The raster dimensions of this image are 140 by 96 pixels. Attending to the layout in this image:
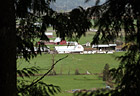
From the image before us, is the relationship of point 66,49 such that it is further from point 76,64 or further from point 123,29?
point 123,29

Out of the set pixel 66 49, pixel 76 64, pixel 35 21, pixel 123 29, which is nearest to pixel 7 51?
pixel 35 21

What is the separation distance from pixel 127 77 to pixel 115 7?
30.2 inches

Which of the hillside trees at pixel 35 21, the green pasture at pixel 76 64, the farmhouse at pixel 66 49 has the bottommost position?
the green pasture at pixel 76 64

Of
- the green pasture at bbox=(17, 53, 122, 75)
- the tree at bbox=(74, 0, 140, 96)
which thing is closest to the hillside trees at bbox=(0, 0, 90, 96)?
the tree at bbox=(74, 0, 140, 96)

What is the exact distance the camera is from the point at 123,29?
205cm

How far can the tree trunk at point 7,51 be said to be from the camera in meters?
0.96

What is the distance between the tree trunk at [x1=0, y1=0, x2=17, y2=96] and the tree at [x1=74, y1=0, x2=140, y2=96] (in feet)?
3.55

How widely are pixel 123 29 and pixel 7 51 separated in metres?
1.48

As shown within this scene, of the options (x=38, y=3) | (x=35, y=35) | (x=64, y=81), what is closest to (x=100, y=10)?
(x=38, y=3)

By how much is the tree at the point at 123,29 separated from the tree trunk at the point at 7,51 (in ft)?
3.55

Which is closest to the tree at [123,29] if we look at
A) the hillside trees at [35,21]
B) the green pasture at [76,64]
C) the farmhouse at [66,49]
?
the hillside trees at [35,21]

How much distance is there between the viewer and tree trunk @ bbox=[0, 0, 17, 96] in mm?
955

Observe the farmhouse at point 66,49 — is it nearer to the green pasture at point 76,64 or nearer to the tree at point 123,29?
the tree at point 123,29

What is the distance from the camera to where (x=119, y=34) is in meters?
2.10
